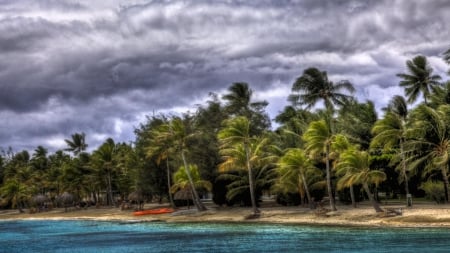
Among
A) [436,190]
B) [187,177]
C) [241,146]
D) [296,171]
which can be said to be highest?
[241,146]

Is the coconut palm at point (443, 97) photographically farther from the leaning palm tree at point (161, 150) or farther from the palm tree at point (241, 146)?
the leaning palm tree at point (161, 150)

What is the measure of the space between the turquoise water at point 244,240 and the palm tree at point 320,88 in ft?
52.7

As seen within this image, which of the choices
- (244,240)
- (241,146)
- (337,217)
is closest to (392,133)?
(337,217)

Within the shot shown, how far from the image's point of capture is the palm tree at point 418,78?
2047 inches

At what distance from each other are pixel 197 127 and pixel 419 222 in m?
27.5

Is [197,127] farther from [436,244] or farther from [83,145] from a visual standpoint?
[83,145]

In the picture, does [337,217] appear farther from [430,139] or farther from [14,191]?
[14,191]

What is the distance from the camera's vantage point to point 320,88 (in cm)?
4659

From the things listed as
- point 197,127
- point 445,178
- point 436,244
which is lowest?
→ point 436,244

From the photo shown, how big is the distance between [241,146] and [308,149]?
7.84 meters

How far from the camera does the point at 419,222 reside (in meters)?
29.1

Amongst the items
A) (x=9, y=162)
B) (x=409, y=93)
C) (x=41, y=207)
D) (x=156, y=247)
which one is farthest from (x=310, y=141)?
(x=9, y=162)

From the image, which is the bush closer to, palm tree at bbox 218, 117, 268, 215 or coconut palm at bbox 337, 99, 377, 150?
coconut palm at bbox 337, 99, 377, 150

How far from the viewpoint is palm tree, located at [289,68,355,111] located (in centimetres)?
4628
